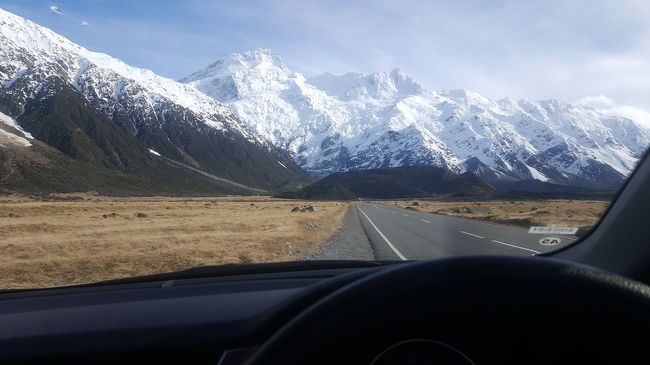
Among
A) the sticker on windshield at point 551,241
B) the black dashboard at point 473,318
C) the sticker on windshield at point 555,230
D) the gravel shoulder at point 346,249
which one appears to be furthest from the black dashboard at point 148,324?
the gravel shoulder at point 346,249

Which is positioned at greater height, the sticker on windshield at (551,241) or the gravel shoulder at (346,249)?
the sticker on windshield at (551,241)

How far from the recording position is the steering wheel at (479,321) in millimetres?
1459

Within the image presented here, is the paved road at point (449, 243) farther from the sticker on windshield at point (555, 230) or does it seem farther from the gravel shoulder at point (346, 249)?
the sticker on windshield at point (555, 230)

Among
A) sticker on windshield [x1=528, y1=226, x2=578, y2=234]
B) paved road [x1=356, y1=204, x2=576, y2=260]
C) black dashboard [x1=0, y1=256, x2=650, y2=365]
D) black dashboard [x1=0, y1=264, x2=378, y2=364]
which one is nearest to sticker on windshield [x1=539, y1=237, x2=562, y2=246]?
sticker on windshield [x1=528, y1=226, x2=578, y2=234]

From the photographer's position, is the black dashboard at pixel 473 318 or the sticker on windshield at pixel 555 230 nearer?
the black dashboard at pixel 473 318

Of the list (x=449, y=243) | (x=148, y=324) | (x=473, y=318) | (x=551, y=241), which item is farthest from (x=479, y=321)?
(x=449, y=243)

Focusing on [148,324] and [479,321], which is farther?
[148,324]

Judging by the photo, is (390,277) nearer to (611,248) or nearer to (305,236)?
(611,248)

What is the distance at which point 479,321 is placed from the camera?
1509mm

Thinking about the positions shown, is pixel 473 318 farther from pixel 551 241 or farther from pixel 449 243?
pixel 449 243

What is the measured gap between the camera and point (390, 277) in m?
1.62

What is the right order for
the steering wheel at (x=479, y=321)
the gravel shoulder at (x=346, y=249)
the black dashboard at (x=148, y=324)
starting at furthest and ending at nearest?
the gravel shoulder at (x=346, y=249) < the black dashboard at (x=148, y=324) < the steering wheel at (x=479, y=321)

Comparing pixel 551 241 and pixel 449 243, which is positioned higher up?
pixel 551 241

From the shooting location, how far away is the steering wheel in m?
1.46
